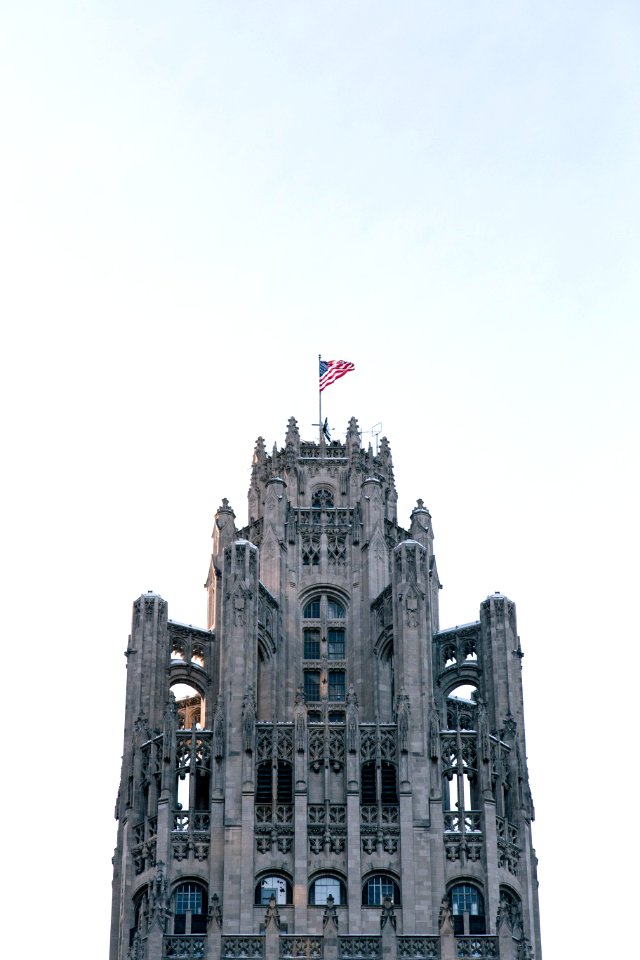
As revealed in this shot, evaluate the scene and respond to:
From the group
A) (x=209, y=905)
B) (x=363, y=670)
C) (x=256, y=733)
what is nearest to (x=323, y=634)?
(x=363, y=670)

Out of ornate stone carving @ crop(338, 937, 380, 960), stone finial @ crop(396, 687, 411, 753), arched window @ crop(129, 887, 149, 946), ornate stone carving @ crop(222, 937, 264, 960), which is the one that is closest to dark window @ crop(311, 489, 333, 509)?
stone finial @ crop(396, 687, 411, 753)

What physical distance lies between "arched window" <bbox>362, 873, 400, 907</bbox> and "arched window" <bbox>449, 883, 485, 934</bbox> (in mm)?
2866

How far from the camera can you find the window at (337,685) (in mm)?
107062

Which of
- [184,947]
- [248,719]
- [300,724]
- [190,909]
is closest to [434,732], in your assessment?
[300,724]

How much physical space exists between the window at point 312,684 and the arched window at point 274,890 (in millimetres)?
14612

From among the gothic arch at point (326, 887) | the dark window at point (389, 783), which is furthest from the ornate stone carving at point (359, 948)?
the dark window at point (389, 783)

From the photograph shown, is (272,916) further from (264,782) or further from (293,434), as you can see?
(293,434)

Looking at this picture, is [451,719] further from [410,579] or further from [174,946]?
[174,946]

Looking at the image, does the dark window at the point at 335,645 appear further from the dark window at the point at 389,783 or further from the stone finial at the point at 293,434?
the stone finial at the point at 293,434

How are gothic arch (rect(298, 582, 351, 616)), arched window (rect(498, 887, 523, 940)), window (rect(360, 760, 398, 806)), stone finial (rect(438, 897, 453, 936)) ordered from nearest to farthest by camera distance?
→ stone finial (rect(438, 897, 453, 936)) → arched window (rect(498, 887, 523, 940)) → window (rect(360, 760, 398, 806)) → gothic arch (rect(298, 582, 351, 616))

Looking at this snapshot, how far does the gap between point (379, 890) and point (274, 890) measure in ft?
17.7

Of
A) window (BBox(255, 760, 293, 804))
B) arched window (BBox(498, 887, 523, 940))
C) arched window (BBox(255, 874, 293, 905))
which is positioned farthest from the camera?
window (BBox(255, 760, 293, 804))

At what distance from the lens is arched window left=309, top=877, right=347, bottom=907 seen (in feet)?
310

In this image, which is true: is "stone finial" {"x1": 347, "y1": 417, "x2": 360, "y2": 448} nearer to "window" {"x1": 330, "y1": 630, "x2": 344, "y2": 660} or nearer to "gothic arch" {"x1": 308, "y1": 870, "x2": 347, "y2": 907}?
"window" {"x1": 330, "y1": 630, "x2": 344, "y2": 660}
